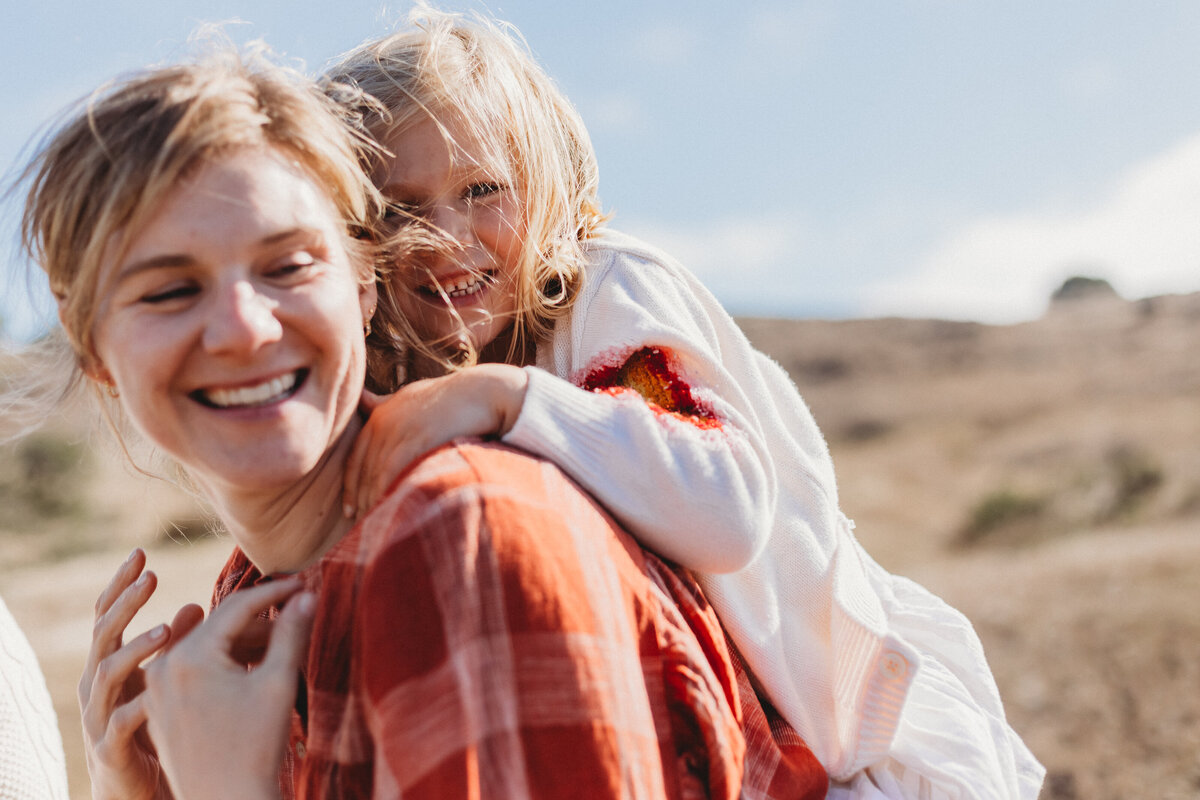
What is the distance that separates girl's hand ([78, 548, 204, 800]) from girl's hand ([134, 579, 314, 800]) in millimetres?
229

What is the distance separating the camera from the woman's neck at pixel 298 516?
5.66 ft

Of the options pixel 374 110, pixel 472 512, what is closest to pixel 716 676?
pixel 472 512

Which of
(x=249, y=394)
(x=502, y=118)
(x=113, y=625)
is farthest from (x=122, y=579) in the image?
(x=502, y=118)

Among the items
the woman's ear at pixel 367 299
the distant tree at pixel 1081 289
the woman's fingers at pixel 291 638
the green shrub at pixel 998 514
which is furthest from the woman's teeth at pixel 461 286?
the distant tree at pixel 1081 289

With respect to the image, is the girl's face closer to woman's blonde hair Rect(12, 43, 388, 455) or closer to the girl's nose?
the girl's nose

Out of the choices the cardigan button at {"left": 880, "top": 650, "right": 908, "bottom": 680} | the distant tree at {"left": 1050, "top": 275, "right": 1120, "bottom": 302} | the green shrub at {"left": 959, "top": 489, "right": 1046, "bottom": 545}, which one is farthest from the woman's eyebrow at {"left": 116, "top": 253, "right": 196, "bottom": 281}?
the distant tree at {"left": 1050, "top": 275, "right": 1120, "bottom": 302}

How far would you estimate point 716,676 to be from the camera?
156cm

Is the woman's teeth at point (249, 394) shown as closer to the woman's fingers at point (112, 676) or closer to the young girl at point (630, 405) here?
the young girl at point (630, 405)

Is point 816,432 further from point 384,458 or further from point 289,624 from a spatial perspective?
point 289,624

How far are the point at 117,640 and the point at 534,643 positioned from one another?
1.16m

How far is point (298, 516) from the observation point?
1739 millimetres

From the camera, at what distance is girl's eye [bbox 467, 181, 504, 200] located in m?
2.22

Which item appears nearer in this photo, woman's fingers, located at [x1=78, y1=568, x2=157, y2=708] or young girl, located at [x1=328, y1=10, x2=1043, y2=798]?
young girl, located at [x1=328, y1=10, x2=1043, y2=798]

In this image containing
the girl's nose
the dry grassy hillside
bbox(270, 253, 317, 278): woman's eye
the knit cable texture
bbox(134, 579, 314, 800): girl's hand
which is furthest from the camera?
the dry grassy hillside
